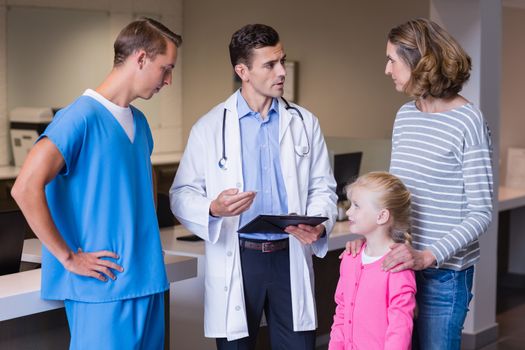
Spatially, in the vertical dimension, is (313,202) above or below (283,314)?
above

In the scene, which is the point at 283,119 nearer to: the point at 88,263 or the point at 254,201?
the point at 254,201

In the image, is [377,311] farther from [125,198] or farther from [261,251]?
[125,198]

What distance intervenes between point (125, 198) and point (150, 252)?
0.64 feet

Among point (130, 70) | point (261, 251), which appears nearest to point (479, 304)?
point (261, 251)

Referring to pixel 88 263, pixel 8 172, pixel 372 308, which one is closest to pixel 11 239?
pixel 88 263

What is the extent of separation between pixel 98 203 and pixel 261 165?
0.71 metres

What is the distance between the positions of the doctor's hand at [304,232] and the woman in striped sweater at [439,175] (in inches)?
17.1

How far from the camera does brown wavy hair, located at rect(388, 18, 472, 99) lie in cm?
229

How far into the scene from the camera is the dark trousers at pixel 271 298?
287 cm

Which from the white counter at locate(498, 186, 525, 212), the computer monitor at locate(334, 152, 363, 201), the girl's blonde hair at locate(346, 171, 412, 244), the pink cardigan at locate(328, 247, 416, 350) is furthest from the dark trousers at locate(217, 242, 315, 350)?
the white counter at locate(498, 186, 525, 212)

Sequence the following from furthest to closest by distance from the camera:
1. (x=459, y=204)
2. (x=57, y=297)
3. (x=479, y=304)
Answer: (x=479, y=304) → (x=57, y=297) → (x=459, y=204)

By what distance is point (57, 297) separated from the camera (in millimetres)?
2496

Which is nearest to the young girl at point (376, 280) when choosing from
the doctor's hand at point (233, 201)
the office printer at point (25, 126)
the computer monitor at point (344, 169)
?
the doctor's hand at point (233, 201)

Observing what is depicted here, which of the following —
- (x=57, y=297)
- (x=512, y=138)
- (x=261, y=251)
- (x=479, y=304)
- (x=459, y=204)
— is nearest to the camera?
(x=459, y=204)
